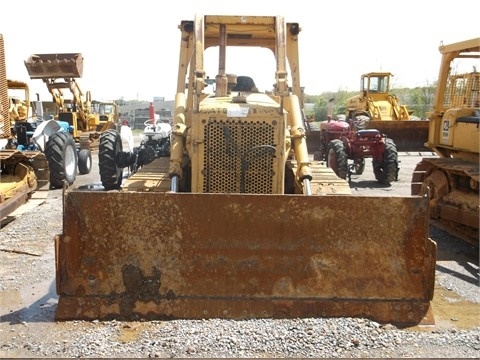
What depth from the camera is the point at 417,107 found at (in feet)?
109

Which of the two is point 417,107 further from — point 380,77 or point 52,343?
point 52,343

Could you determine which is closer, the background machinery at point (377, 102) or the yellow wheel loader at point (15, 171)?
the yellow wheel loader at point (15, 171)

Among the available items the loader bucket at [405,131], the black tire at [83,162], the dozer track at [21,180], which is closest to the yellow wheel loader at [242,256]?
the dozer track at [21,180]

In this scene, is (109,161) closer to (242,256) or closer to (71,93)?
(242,256)

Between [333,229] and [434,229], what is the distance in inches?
160

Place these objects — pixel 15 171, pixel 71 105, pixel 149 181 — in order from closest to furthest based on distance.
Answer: pixel 149 181, pixel 15 171, pixel 71 105

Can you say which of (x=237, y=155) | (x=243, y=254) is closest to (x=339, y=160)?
(x=237, y=155)

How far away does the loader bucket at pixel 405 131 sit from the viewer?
744 inches

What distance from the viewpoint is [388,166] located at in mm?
11562

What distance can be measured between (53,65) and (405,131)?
12.4 m

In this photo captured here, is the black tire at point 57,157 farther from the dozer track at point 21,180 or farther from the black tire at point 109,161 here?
the black tire at point 109,161

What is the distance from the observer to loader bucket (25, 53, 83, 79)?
14664 mm

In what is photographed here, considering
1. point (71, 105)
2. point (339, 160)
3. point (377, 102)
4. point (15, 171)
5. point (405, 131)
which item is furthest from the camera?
point (377, 102)

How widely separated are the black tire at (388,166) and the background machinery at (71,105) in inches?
274
